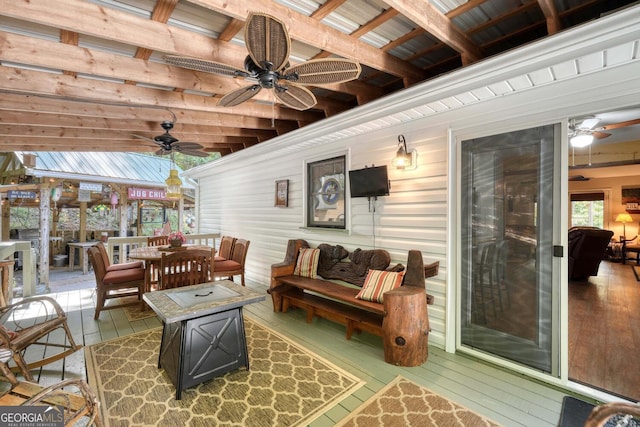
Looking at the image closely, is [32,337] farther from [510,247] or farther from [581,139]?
[581,139]

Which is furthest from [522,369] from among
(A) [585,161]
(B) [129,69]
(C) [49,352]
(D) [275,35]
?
(A) [585,161]

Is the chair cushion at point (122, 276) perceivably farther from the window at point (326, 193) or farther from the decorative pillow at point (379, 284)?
the decorative pillow at point (379, 284)


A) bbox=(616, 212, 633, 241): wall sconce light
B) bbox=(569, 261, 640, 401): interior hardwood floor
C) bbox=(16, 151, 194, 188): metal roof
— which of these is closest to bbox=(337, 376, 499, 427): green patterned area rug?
bbox=(569, 261, 640, 401): interior hardwood floor

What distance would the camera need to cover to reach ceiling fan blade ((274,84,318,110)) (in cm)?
237

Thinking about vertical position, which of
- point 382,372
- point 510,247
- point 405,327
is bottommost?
point 382,372

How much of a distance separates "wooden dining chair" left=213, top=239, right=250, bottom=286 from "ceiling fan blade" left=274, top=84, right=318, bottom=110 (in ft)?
10.6

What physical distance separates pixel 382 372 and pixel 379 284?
0.87m

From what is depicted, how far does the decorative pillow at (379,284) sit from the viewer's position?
310 cm

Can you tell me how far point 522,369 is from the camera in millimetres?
2596

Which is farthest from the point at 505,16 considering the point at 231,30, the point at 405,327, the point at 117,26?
the point at 117,26

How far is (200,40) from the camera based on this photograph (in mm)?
2293

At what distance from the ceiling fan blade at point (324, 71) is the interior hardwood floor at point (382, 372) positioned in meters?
2.51

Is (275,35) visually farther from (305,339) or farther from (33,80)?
(305,339)

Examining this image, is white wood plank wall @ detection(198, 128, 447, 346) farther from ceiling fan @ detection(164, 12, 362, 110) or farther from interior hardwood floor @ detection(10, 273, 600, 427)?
ceiling fan @ detection(164, 12, 362, 110)
